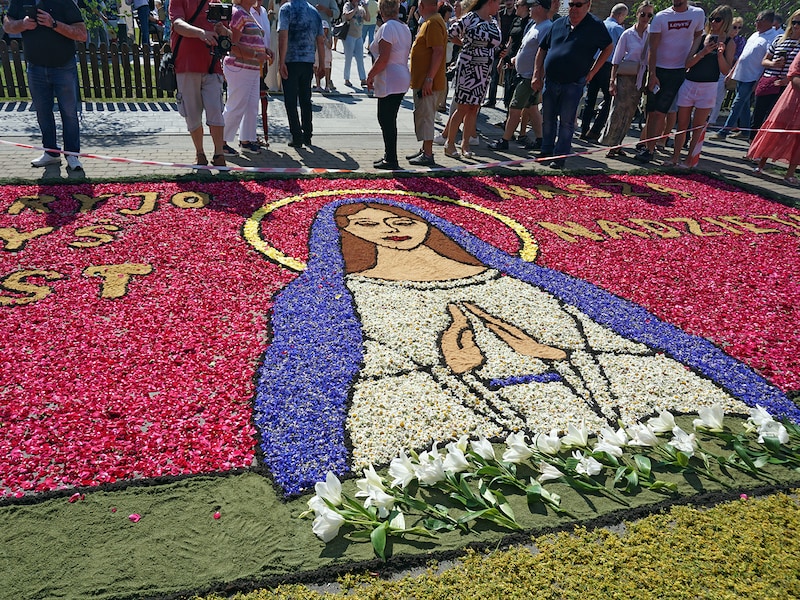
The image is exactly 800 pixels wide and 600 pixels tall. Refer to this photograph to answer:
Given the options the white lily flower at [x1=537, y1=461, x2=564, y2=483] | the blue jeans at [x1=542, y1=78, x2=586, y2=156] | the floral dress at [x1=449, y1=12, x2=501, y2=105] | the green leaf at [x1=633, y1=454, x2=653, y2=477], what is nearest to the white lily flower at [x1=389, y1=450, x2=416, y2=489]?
the white lily flower at [x1=537, y1=461, x2=564, y2=483]

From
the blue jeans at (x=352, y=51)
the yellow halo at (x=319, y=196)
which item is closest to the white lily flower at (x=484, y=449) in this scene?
the yellow halo at (x=319, y=196)

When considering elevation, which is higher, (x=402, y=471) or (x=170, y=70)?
(x=170, y=70)

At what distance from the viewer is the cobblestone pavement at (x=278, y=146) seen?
718 cm

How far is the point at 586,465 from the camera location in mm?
2785

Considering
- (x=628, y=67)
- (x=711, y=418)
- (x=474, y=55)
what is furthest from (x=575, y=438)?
(x=628, y=67)

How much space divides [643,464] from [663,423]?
342 millimetres

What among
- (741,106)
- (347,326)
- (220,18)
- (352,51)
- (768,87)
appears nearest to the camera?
(347,326)

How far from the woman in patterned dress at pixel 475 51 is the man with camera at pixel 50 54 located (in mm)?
4552

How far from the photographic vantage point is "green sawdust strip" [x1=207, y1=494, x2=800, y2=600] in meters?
2.20

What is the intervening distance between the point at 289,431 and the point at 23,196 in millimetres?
4586

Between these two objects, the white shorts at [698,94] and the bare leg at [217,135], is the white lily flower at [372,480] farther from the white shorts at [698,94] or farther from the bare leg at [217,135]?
the white shorts at [698,94]

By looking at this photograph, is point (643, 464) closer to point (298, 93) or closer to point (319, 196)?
point (319, 196)

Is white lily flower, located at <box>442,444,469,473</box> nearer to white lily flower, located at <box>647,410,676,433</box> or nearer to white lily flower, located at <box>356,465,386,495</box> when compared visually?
white lily flower, located at <box>356,465,386,495</box>

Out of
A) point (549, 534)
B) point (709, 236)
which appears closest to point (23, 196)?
point (549, 534)
